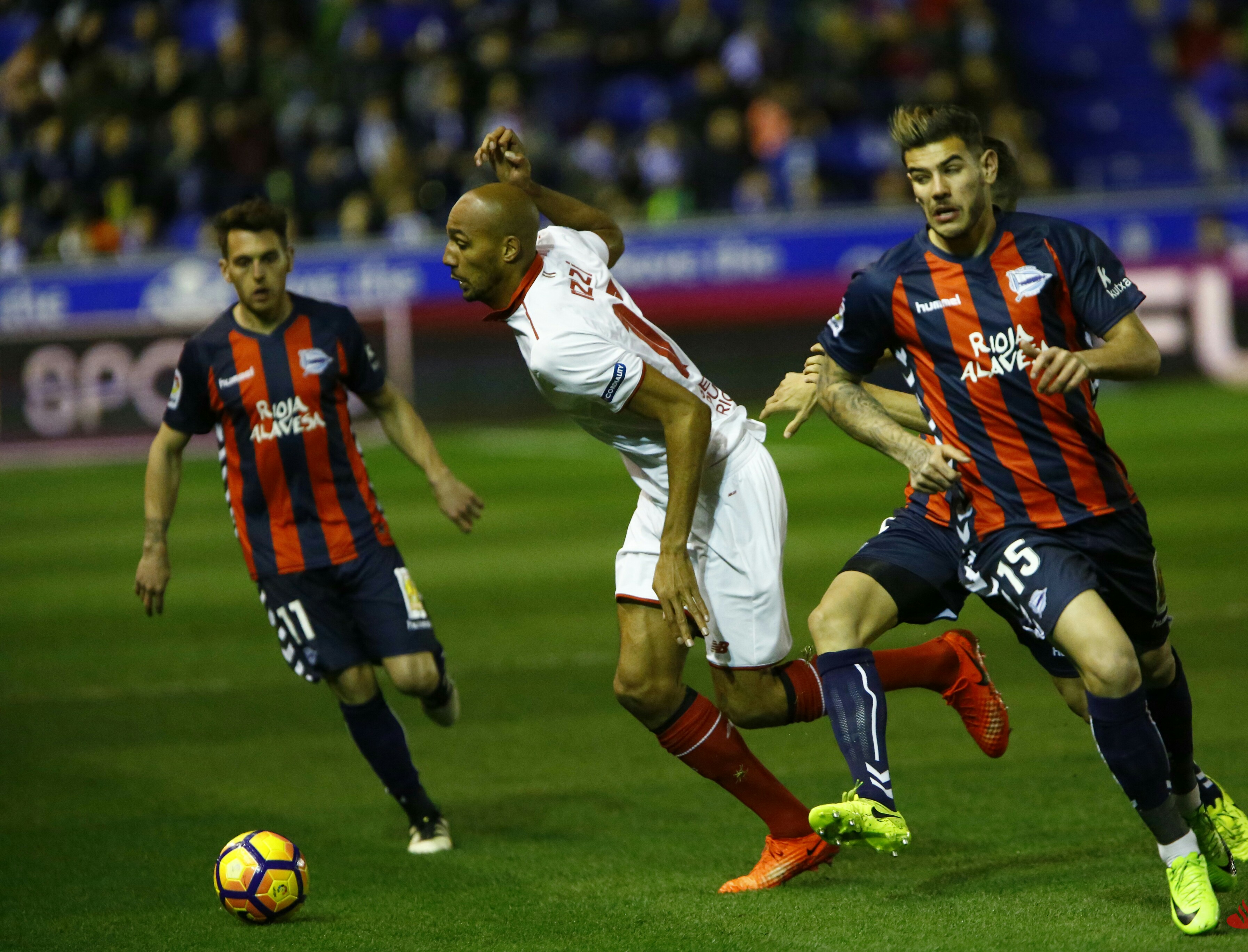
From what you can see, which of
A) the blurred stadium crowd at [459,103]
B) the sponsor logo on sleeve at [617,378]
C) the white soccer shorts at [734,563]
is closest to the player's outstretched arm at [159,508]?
the white soccer shorts at [734,563]

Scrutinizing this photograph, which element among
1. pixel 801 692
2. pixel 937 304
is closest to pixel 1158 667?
pixel 801 692

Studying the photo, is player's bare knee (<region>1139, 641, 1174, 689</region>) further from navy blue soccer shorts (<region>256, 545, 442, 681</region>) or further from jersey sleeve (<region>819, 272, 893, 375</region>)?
navy blue soccer shorts (<region>256, 545, 442, 681</region>)

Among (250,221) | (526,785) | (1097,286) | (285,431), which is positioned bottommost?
(526,785)

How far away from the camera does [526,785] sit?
6.29m

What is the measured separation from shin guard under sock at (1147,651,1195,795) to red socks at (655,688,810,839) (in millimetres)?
1061

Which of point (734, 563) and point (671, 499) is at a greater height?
point (671, 499)

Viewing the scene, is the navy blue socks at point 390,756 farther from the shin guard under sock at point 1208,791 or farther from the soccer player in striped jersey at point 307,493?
the shin guard under sock at point 1208,791

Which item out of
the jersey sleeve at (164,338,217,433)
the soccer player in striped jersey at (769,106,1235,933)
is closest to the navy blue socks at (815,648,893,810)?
the soccer player in striped jersey at (769,106,1235,933)

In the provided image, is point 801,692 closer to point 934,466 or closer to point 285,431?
point 934,466

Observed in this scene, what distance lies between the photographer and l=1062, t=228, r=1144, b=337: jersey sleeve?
432 centimetres

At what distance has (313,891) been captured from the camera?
5047 mm

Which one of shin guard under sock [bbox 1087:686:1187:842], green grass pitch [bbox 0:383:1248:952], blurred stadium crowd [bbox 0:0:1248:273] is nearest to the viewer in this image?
shin guard under sock [bbox 1087:686:1187:842]

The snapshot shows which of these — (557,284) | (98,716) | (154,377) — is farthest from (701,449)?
(154,377)

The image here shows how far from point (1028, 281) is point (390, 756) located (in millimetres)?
2632
